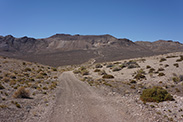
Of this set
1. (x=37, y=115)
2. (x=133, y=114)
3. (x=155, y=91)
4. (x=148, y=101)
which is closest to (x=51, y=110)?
(x=37, y=115)

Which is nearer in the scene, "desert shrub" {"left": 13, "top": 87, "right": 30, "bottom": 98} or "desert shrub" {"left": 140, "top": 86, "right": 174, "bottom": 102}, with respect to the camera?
"desert shrub" {"left": 140, "top": 86, "right": 174, "bottom": 102}

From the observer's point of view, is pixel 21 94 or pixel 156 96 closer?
pixel 156 96

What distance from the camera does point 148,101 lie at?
11.1 m

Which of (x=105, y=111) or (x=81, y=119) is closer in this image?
(x=81, y=119)

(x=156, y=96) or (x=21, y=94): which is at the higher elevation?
(x=156, y=96)

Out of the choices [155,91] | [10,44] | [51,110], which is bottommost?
[51,110]

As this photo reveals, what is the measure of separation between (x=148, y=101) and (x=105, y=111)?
373 cm

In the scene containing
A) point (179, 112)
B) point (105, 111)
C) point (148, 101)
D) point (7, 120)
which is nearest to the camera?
point (7, 120)

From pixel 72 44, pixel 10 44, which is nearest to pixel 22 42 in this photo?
pixel 10 44

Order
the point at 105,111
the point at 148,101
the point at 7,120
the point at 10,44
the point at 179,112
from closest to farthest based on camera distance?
1. the point at 7,120
2. the point at 179,112
3. the point at 105,111
4. the point at 148,101
5. the point at 10,44

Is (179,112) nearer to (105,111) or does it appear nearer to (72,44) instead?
(105,111)

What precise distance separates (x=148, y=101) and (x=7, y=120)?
916cm

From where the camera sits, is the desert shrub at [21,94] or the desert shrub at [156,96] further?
the desert shrub at [21,94]

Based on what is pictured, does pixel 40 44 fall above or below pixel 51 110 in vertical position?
above
